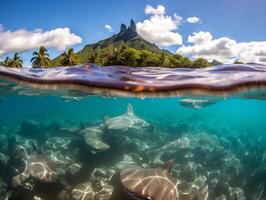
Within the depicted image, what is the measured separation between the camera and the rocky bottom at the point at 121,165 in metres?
11.2

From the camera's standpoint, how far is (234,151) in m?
19.5

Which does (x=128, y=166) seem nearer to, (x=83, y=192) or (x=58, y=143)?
(x=83, y=192)

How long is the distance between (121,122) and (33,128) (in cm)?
999

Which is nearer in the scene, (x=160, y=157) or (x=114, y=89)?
(x=114, y=89)

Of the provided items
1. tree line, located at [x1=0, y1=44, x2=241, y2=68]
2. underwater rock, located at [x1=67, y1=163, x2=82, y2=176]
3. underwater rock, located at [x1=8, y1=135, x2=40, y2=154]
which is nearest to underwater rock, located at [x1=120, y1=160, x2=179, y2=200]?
underwater rock, located at [x1=67, y1=163, x2=82, y2=176]

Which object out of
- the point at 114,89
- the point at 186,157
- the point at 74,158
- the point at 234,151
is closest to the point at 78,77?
the point at 114,89

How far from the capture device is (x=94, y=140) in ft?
47.5

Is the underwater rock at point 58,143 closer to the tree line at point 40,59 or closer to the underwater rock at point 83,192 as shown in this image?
the underwater rock at point 83,192

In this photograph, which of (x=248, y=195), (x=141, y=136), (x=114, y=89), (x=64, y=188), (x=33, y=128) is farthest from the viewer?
(x=33, y=128)

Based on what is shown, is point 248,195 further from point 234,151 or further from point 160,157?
point 234,151

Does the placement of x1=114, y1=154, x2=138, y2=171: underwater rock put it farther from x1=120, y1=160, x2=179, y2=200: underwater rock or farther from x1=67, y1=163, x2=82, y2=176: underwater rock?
x1=120, y1=160, x2=179, y2=200: underwater rock

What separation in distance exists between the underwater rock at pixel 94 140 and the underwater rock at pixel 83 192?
3.01 metres

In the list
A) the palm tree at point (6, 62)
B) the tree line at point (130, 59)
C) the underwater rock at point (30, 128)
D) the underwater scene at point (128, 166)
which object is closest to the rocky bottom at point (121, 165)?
the underwater scene at point (128, 166)

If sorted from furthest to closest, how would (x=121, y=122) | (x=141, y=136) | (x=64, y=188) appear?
(x=141, y=136) < (x=121, y=122) < (x=64, y=188)
